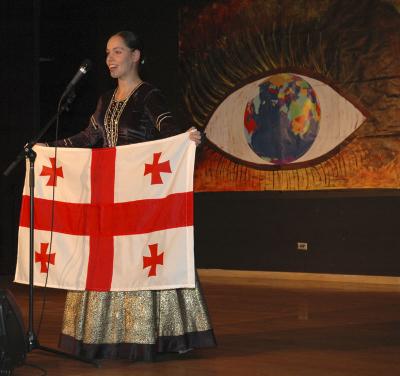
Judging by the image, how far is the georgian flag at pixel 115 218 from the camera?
3.28 m

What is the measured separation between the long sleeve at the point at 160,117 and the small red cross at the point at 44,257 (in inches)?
26.5

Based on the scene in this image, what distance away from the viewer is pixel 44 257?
352cm

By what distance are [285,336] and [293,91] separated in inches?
156

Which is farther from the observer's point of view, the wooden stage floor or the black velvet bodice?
the black velvet bodice

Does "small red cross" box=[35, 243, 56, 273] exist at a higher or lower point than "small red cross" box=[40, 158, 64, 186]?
lower

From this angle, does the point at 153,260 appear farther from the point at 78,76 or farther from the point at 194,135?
the point at 78,76

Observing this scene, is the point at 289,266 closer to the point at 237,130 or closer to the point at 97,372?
the point at 237,130

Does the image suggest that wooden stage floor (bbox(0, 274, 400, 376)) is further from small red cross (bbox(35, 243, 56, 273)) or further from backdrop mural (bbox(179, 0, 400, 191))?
backdrop mural (bbox(179, 0, 400, 191))

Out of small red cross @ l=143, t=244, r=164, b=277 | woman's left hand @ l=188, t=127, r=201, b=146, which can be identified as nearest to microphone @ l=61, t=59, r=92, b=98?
woman's left hand @ l=188, t=127, r=201, b=146

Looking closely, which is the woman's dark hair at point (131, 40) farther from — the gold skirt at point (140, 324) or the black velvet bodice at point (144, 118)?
the gold skirt at point (140, 324)

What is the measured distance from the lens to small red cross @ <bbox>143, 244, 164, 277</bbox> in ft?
10.7

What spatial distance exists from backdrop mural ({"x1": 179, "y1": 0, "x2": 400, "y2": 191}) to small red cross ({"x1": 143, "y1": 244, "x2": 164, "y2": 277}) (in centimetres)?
437

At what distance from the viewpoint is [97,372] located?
3.13 meters

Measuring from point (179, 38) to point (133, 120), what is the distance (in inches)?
203
